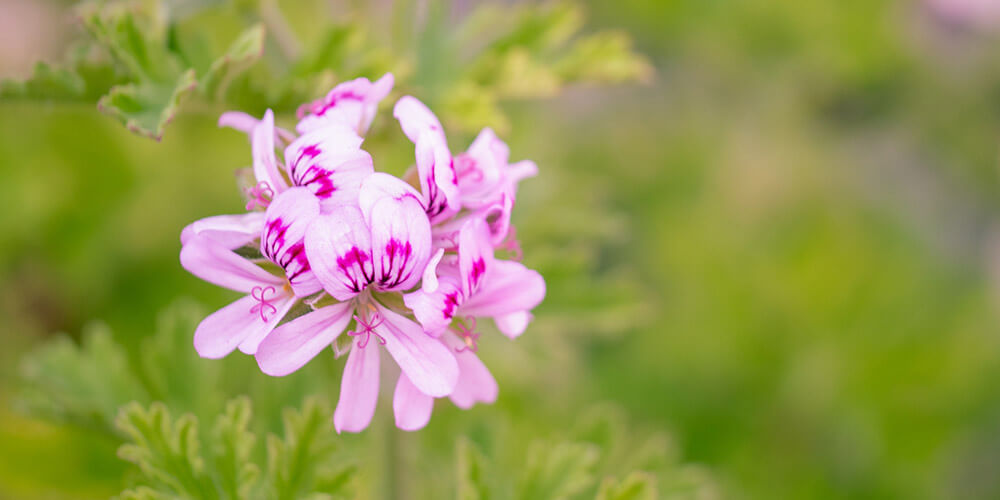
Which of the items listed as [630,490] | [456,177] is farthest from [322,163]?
[630,490]

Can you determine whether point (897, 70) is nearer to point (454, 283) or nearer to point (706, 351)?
point (706, 351)

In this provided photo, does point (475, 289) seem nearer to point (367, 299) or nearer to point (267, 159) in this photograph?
point (367, 299)

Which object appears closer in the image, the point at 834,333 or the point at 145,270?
the point at 145,270

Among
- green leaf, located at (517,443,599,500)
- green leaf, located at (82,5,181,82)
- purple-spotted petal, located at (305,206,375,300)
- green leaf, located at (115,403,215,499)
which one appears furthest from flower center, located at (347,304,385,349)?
green leaf, located at (82,5,181,82)

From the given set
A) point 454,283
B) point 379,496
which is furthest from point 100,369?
point 454,283

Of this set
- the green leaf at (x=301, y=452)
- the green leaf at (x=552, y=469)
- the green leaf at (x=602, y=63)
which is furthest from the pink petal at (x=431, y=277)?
the green leaf at (x=602, y=63)

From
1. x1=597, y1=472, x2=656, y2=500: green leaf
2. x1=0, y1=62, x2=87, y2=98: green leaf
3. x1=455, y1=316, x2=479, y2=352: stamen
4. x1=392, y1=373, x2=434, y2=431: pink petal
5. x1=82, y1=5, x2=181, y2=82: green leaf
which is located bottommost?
x1=392, y1=373, x2=434, y2=431: pink petal

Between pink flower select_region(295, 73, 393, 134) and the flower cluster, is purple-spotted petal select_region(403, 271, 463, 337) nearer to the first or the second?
the flower cluster
